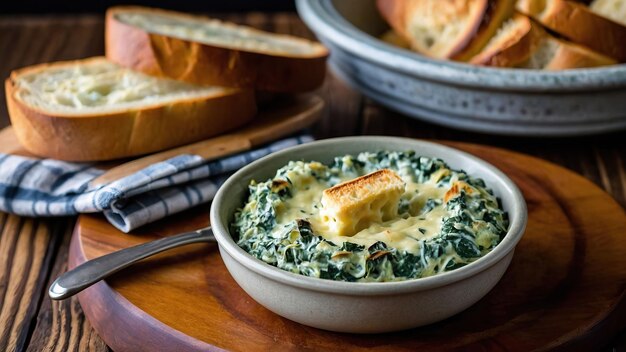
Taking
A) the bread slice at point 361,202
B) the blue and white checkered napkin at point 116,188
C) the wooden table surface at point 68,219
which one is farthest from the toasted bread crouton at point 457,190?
the blue and white checkered napkin at point 116,188

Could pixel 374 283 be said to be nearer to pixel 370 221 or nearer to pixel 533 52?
pixel 370 221

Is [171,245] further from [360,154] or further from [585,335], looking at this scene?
[585,335]

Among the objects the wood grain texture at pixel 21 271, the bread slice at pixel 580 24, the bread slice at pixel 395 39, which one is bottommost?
the wood grain texture at pixel 21 271

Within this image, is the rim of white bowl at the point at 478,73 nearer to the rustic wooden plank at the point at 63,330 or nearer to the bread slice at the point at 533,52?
the bread slice at the point at 533,52

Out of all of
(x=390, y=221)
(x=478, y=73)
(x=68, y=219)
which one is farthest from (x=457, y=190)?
(x=68, y=219)

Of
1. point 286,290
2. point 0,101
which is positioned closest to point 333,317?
point 286,290
